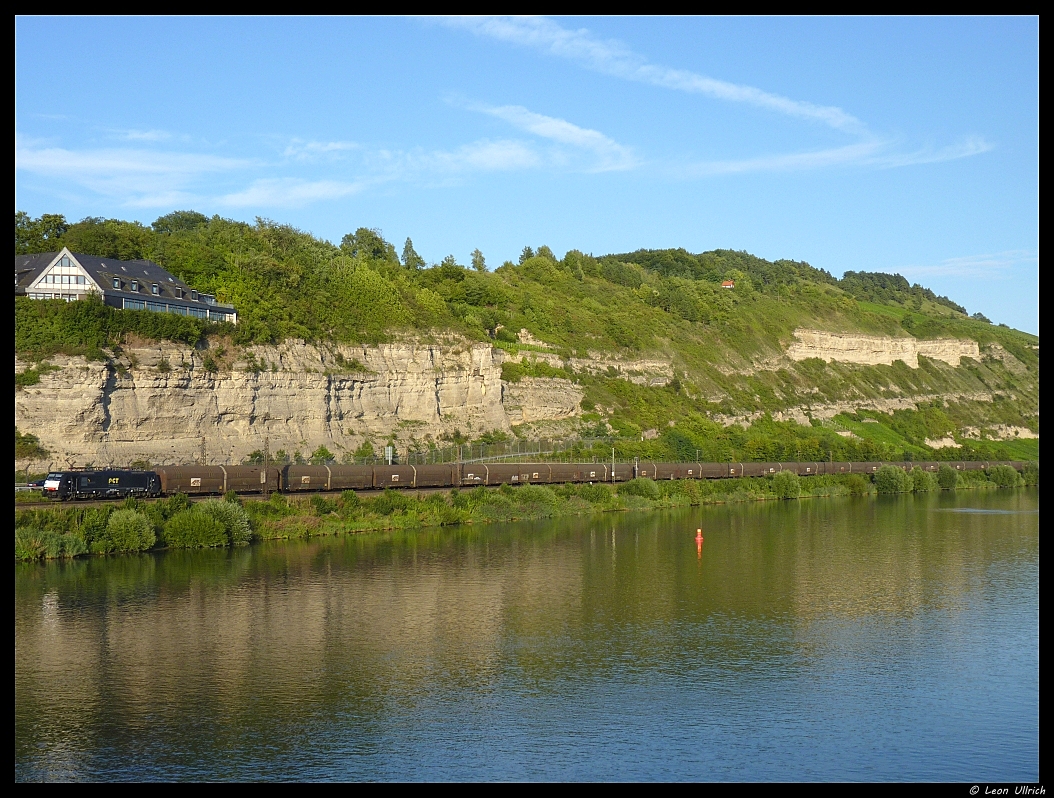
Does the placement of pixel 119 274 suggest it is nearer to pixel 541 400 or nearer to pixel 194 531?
pixel 194 531

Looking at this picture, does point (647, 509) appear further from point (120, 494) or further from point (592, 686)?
point (592, 686)

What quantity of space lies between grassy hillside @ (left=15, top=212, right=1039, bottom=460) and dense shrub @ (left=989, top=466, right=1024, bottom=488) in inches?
428

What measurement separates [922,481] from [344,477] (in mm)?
62171

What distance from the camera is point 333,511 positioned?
59031 mm

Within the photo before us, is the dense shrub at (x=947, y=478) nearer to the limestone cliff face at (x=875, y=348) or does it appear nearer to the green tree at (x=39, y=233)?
the limestone cliff face at (x=875, y=348)

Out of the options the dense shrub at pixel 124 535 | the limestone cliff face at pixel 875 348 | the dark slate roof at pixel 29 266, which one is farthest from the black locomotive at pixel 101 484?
the limestone cliff face at pixel 875 348

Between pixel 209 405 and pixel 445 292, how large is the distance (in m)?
44.0

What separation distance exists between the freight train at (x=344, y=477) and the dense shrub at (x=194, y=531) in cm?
325

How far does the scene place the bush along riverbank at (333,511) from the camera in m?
47.8

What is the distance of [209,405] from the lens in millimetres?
66688

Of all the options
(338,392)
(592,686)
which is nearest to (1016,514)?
(338,392)

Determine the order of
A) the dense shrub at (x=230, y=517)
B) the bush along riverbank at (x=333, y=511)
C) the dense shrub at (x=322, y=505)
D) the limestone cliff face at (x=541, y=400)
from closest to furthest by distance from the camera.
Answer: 1. the bush along riverbank at (x=333, y=511)
2. the dense shrub at (x=230, y=517)
3. the dense shrub at (x=322, y=505)
4. the limestone cliff face at (x=541, y=400)

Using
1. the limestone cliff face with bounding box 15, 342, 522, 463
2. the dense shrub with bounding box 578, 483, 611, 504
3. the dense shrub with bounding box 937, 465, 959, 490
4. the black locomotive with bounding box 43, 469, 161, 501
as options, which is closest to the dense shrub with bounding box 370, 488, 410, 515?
the limestone cliff face with bounding box 15, 342, 522, 463
